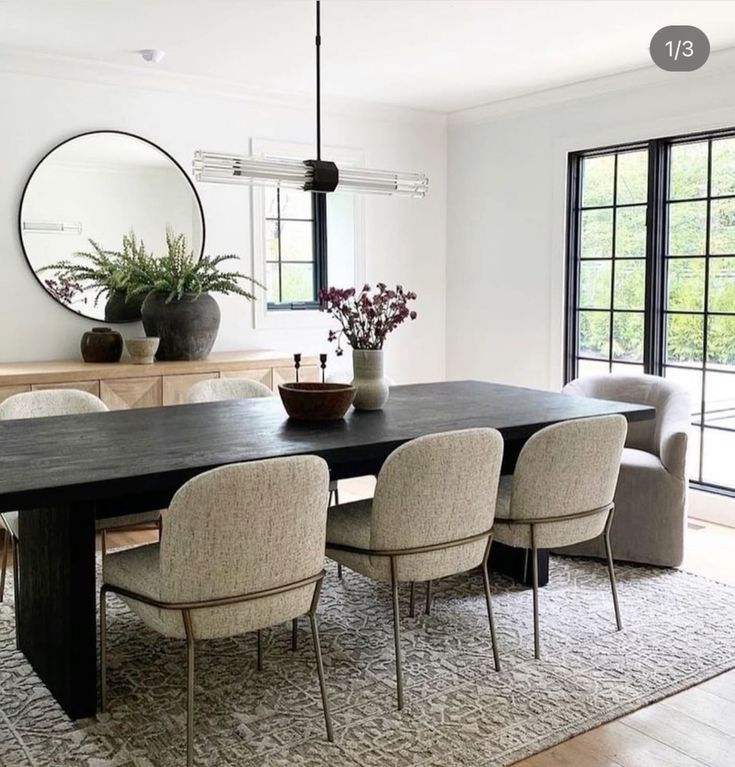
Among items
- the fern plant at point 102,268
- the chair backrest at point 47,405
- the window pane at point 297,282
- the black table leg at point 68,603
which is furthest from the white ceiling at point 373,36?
the black table leg at point 68,603

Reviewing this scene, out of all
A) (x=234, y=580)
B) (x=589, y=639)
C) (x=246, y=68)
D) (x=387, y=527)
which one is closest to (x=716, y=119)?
(x=246, y=68)

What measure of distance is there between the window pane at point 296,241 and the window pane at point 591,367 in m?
1.85

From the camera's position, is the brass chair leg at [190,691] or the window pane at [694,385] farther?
the window pane at [694,385]

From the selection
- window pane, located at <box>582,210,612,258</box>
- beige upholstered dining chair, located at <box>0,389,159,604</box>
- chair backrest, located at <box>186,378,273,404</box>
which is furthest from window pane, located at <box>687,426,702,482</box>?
beige upholstered dining chair, located at <box>0,389,159,604</box>

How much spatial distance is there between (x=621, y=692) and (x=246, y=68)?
12.0ft

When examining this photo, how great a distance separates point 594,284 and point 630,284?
0.28 metres

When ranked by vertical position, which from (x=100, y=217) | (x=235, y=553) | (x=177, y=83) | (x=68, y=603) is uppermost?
(x=177, y=83)

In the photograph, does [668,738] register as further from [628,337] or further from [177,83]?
[177,83]

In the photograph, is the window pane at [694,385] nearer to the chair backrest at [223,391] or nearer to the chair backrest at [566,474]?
the chair backrest at [566,474]

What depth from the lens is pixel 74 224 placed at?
485cm

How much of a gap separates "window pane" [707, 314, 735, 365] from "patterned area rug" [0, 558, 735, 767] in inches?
57.7

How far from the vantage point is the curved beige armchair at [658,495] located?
12.9 feet

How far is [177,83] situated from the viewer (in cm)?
508
